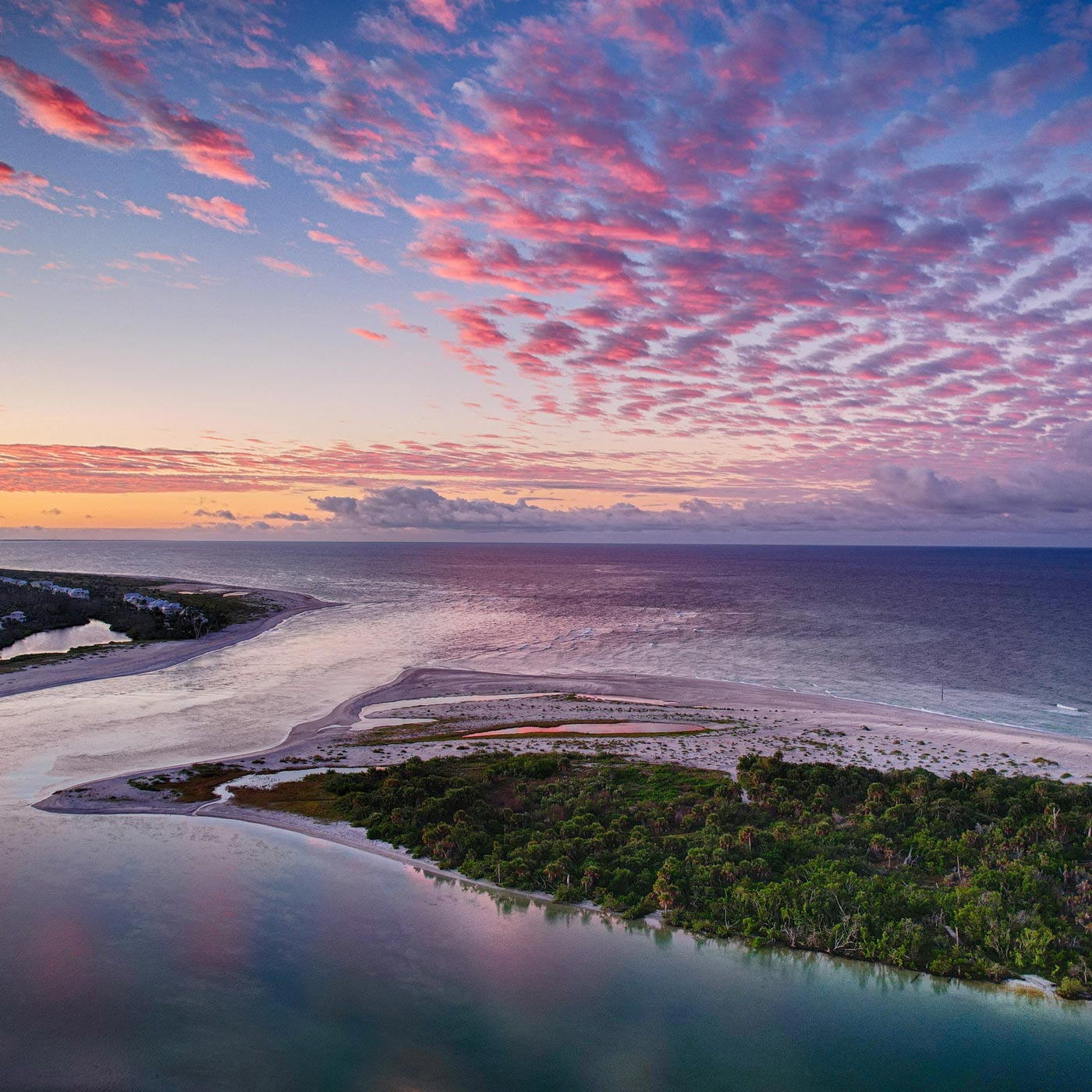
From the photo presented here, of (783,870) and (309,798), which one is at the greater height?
(783,870)

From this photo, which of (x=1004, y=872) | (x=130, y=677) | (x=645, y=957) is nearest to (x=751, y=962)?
(x=645, y=957)

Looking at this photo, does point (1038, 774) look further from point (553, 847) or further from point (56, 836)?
point (56, 836)

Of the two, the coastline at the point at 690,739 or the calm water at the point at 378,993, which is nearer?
the calm water at the point at 378,993

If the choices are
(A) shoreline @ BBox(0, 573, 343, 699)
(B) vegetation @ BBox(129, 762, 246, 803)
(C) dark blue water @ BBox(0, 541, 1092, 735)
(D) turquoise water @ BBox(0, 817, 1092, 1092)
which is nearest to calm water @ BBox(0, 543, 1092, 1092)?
(D) turquoise water @ BBox(0, 817, 1092, 1092)

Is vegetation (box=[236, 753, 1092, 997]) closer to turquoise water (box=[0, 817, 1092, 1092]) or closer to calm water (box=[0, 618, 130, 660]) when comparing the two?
turquoise water (box=[0, 817, 1092, 1092])

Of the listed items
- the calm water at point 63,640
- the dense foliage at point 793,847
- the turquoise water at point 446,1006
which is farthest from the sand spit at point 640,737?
the calm water at point 63,640

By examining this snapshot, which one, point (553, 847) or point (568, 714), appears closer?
point (553, 847)

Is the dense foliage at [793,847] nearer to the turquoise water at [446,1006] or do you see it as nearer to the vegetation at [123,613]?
the turquoise water at [446,1006]
